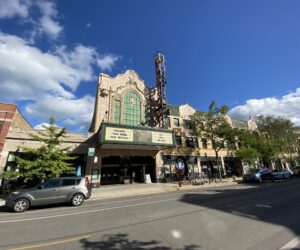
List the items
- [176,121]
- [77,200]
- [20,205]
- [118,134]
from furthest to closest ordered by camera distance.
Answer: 1. [176,121]
2. [118,134]
3. [77,200]
4. [20,205]

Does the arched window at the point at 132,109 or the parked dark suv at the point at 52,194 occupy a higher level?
the arched window at the point at 132,109

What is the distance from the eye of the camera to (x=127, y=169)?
26.6 m

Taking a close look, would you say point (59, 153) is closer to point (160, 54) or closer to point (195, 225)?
point (195, 225)

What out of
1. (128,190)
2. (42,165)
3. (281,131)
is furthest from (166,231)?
(281,131)

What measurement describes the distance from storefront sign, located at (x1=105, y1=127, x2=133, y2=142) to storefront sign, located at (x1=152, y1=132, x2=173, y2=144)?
3125 mm

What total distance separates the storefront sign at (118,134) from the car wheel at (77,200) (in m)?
8.67

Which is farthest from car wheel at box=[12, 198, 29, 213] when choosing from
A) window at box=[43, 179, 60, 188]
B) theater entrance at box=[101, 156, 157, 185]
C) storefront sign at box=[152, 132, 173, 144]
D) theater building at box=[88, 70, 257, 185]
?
storefront sign at box=[152, 132, 173, 144]

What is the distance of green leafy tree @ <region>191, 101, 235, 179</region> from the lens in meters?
30.8

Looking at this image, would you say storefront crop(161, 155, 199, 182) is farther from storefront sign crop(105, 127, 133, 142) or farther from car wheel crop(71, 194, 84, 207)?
car wheel crop(71, 194, 84, 207)

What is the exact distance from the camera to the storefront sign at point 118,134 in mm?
21328

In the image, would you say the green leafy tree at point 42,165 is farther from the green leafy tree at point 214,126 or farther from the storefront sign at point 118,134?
the green leafy tree at point 214,126

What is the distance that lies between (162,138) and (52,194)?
1490 cm

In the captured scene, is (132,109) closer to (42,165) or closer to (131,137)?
(131,137)

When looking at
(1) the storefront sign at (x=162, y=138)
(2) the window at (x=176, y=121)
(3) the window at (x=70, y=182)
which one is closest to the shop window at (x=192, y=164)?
(2) the window at (x=176, y=121)
